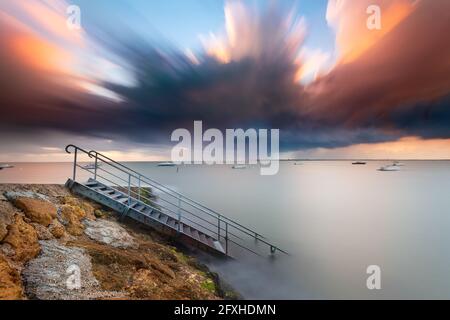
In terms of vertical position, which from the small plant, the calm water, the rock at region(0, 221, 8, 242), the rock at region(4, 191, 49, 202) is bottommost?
the calm water

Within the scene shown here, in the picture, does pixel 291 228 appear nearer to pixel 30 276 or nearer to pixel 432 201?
pixel 30 276

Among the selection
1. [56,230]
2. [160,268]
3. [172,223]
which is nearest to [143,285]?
[160,268]

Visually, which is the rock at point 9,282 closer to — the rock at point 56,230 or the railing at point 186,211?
the rock at point 56,230

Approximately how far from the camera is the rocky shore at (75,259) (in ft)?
9.58

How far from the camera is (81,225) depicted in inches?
195

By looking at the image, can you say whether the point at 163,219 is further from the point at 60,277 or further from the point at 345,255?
the point at 345,255

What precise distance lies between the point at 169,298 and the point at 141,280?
60 centimetres

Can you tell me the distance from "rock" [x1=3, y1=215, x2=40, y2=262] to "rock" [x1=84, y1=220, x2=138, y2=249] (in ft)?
3.87

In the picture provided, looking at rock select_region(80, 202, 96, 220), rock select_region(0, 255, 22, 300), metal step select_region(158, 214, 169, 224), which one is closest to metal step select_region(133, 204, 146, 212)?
metal step select_region(158, 214, 169, 224)

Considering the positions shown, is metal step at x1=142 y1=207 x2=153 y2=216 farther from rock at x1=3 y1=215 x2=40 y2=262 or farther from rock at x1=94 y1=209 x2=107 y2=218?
rock at x1=3 y1=215 x2=40 y2=262

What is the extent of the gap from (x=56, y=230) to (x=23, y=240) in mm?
705

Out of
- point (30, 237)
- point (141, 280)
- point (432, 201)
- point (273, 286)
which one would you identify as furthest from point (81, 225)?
point (432, 201)

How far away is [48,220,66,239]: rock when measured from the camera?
414cm

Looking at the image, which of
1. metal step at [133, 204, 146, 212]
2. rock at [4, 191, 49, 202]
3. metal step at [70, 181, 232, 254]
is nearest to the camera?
rock at [4, 191, 49, 202]
